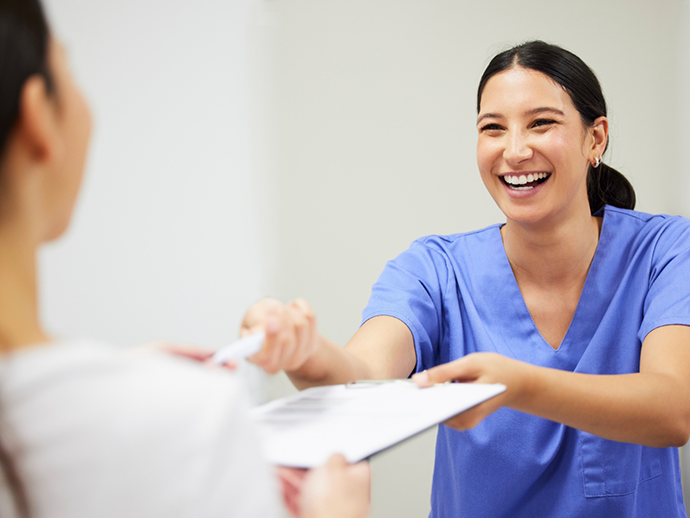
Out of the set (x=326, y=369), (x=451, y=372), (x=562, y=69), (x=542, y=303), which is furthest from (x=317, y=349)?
(x=562, y=69)

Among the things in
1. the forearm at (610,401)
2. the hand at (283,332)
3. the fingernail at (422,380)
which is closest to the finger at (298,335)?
the hand at (283,332)

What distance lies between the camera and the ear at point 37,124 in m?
0.32

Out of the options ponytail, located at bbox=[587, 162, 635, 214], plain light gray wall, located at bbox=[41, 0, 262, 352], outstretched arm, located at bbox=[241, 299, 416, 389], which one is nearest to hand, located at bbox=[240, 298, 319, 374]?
outstretched arm, located at bbox=[241, 299, 416, 389]

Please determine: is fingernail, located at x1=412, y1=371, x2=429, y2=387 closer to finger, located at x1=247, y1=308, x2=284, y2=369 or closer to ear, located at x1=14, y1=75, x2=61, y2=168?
finger, located at x1=247, y1=308, x2=284, y2=369

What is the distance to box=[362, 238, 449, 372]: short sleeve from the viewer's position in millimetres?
940

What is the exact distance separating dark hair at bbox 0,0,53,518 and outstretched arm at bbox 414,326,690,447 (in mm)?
455

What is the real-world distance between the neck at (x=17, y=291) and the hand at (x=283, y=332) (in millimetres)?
269

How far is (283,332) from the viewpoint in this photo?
0.60m

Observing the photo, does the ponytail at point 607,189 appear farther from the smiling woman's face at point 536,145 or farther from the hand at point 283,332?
the hand at point 283,332

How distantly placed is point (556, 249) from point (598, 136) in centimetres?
22

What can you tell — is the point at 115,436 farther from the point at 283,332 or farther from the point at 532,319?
the point at 532,319

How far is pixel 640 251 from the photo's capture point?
0.98m

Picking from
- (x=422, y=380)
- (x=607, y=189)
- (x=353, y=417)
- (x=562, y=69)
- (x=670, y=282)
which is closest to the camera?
(x=353, y=417)

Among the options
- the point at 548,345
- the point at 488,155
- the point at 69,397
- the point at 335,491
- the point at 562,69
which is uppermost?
the point at 562,69
